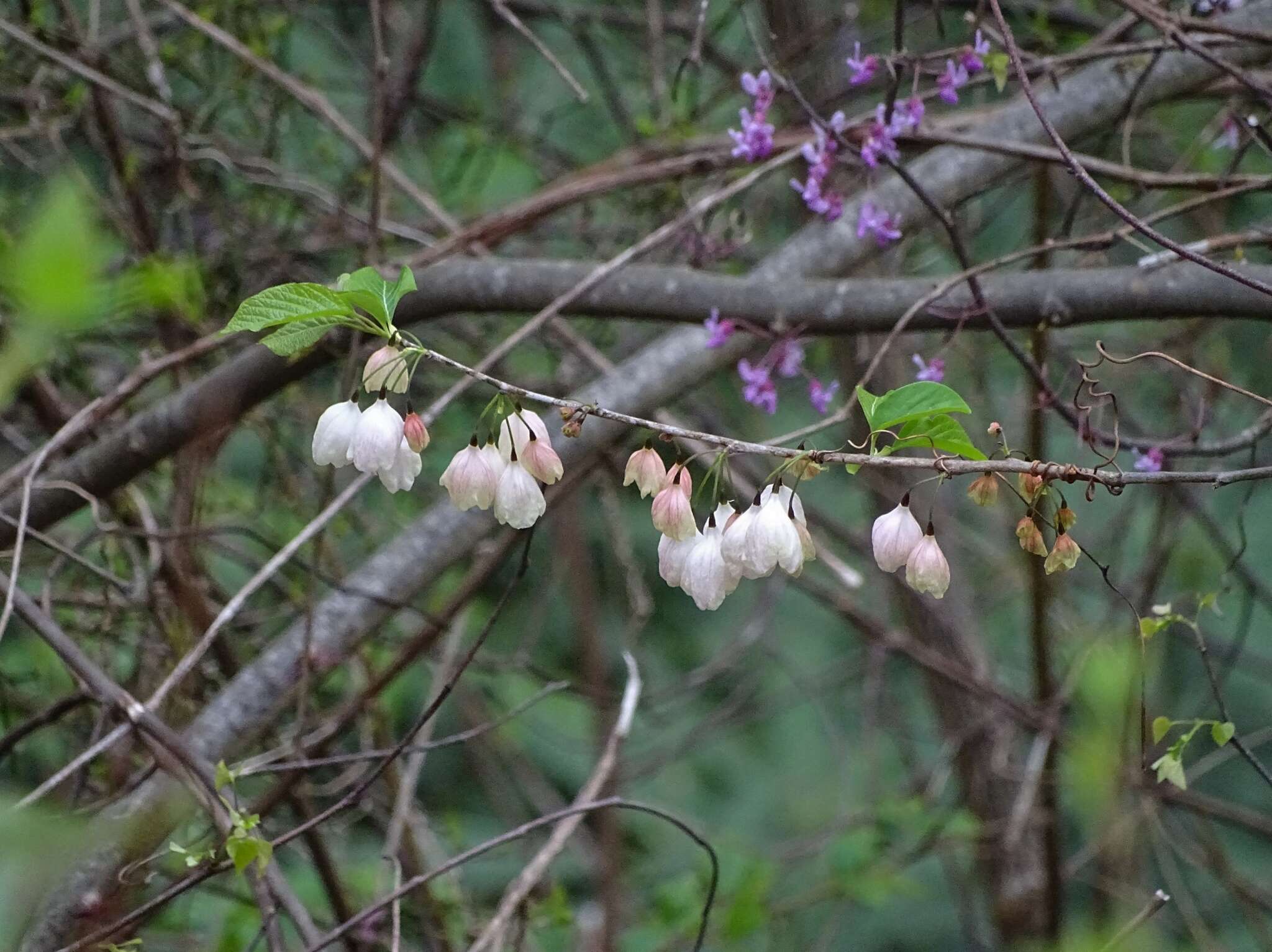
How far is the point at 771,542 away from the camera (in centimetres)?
85

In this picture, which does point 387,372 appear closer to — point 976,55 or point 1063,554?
point 1063,554

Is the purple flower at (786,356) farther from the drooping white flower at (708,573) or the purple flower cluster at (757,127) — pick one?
the drooping white flower at (708,573)

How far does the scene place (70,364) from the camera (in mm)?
1924

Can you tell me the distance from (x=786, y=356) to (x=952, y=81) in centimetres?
36

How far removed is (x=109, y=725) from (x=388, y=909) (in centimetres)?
48

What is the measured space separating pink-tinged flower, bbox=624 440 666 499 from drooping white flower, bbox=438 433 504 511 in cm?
10

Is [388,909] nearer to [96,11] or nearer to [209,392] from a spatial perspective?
[209,392]

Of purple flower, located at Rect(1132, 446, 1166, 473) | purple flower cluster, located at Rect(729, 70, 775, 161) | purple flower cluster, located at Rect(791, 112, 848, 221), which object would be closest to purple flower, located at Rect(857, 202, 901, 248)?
purple flower cluster, located at Rect(791, 112, 848, 221)

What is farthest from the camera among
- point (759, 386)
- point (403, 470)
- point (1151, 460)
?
point (759, 386)

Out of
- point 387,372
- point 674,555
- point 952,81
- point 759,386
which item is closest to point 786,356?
point 759,386

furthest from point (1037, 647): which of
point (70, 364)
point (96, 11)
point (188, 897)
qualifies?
point (96, 11)

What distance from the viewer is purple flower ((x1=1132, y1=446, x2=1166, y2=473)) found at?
128 centimetres

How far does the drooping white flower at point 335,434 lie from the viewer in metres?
0.88

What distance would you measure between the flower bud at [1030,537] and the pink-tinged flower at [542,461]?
13.0 inches
